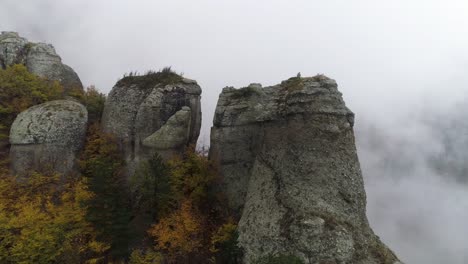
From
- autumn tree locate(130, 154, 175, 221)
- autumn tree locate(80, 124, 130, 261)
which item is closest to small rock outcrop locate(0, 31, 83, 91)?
autumn tree locate(130, 154, 175, 221)

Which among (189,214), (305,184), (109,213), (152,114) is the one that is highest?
(152,114)

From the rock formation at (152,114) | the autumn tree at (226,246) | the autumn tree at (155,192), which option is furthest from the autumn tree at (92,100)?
the autumn tree at (226,246)

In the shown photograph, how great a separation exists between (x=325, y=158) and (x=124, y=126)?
1960 cm

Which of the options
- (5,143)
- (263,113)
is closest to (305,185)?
(263,113)

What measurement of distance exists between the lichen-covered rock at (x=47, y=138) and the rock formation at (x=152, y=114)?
3575mm

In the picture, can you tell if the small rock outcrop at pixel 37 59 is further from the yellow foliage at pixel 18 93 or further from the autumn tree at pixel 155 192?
the autumn tree at pixel 155 192

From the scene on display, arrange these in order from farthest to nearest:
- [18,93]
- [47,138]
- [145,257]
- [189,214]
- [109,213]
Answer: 1. [18,93]
2. [47,138]
3. [189,214]
4. [145,257]
5. [109,213]

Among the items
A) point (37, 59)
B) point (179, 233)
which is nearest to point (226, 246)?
point (179, 233)

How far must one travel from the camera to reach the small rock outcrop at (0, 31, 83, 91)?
153 ft

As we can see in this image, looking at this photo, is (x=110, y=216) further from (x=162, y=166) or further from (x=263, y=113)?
(x=263, y=113)

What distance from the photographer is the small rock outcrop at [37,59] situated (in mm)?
46562

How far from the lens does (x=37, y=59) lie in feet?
154

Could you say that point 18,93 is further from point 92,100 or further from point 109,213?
point 109,213

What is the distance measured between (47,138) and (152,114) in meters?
9.34
